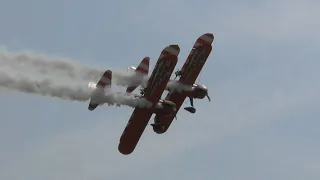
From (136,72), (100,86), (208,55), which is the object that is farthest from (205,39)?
(100,86)

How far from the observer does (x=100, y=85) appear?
1716 inches

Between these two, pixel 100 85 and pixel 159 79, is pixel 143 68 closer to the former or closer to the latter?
pixel 159 79

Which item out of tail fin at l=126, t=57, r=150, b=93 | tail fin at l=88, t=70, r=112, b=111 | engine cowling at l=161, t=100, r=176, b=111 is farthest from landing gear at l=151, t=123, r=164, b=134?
tail fin at l=88, t=70, r=112, b=111

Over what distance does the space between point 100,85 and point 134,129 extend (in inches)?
227

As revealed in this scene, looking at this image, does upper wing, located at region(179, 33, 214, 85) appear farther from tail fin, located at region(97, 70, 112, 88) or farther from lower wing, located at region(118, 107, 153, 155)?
tail fin, located at region(97, 70, 112, 88)

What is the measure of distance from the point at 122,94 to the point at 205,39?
676 cm

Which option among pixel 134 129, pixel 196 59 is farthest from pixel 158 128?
pixel 196 59

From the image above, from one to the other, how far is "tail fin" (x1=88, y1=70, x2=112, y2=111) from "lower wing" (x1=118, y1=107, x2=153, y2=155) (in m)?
4.09

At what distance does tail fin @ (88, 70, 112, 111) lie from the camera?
43.3m

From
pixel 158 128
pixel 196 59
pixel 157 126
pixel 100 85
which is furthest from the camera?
pixel 196 59

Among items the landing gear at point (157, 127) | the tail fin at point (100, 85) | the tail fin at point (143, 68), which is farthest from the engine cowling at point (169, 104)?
the tail fin at point (100, 85)

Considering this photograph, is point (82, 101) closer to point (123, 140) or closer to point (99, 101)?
point (99, 101)

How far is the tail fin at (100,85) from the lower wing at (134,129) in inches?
161

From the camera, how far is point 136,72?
158ft
